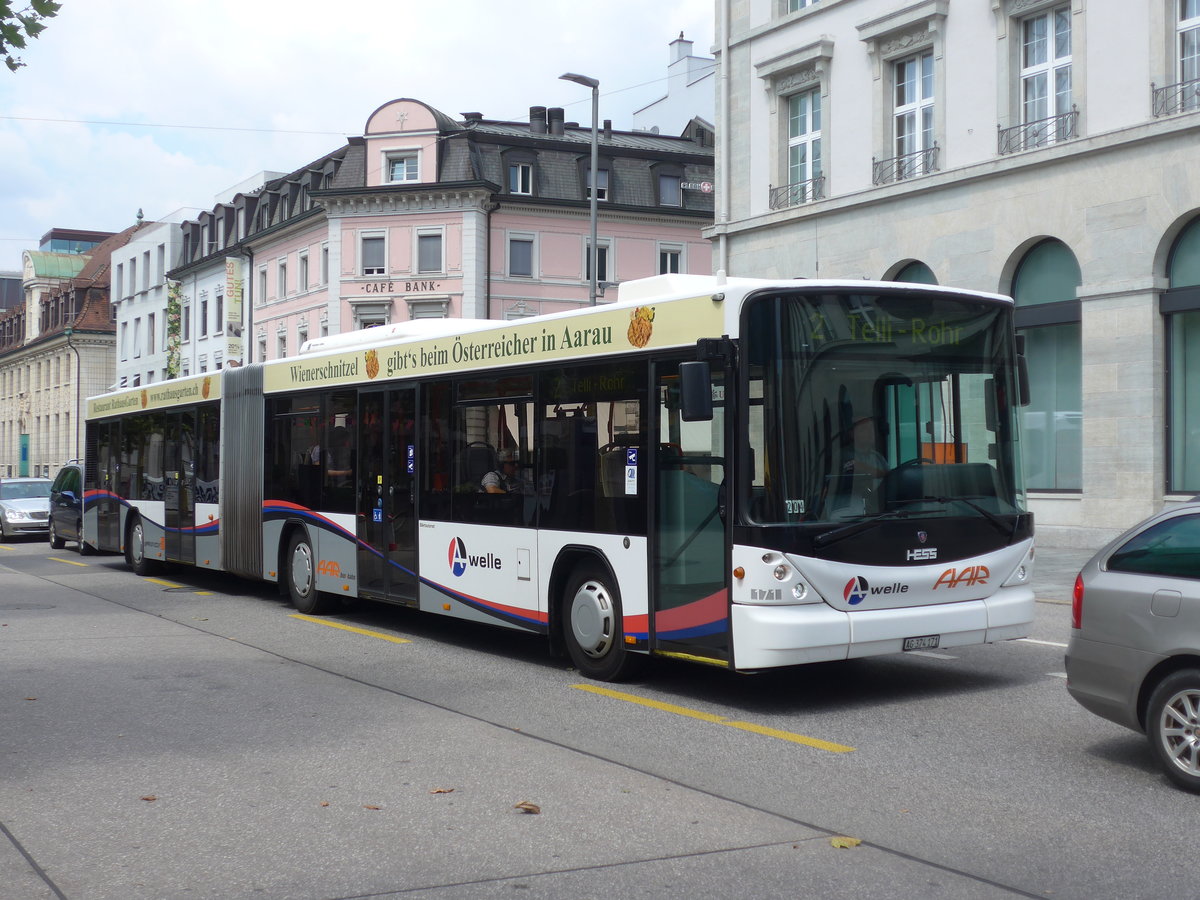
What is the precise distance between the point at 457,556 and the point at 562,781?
5.02 m

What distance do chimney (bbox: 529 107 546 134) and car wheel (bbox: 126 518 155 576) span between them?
134ft

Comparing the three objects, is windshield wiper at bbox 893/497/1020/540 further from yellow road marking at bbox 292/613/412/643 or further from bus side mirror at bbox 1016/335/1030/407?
yellow road marking at bbox 292/613/412/643

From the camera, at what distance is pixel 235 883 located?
493cm

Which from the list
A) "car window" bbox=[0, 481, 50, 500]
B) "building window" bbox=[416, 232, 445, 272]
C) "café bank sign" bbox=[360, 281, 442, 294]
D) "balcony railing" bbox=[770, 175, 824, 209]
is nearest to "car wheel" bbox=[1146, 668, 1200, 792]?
"balcony railing" bbox=[770, 175, 824, 209]

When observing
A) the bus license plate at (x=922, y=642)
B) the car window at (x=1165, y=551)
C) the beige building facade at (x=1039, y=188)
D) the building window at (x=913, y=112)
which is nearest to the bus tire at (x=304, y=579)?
the bus license plate at (x=922, y=642)

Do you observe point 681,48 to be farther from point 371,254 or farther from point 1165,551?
point 1165,551

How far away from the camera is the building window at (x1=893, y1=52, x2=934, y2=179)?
25141 millimetres

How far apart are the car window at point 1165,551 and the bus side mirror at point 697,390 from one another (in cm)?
244

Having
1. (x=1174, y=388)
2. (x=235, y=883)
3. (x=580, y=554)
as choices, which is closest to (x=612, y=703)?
(x=580, y=554)

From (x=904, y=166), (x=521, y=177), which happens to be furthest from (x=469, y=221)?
(x=904, y=166)

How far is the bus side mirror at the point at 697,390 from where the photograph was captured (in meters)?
8.02

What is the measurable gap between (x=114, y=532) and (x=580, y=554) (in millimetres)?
13078

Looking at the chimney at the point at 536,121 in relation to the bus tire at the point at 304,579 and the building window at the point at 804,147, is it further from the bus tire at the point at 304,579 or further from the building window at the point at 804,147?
the bus tire at the point at 304,579

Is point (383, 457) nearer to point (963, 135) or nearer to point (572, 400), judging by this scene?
point (572, 400)
